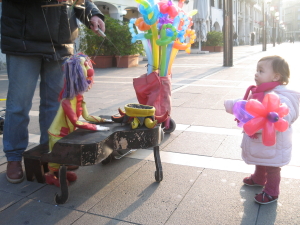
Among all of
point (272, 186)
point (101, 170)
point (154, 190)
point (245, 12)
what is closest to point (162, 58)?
point (101, 170)

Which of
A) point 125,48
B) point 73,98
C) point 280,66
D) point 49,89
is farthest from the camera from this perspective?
point 125,48

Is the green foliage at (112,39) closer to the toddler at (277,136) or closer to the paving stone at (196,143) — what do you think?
the paving stone at (196,143)

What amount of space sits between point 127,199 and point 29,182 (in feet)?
3.05

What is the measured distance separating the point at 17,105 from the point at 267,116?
6.63 ft

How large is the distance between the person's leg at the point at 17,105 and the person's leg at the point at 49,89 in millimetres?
98

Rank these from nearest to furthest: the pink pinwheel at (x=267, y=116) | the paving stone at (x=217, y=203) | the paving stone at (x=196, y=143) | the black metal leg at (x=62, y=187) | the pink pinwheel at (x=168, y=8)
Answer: the pink pinwheel at (x=267, y=116), the paving stone at (x=217, y=203), the black metal leg at (x=62, y=187), the paving stone at (x=196, y=143), the pink pinwheel at (x=168, y=8)

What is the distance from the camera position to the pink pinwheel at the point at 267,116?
2.16m

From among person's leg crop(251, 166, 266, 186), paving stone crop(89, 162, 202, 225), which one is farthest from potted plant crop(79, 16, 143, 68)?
person's leg crop(251, 166, 266, 186)

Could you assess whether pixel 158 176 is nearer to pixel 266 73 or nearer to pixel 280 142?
pixel 280 142

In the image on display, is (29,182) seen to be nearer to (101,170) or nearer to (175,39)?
(101,170)

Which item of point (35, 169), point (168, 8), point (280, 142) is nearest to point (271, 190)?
point (280, 142)

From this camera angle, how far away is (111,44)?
12336 mm

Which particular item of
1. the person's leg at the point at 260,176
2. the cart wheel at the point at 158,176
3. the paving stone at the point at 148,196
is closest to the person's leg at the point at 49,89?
the paving stone at the point at 148,196

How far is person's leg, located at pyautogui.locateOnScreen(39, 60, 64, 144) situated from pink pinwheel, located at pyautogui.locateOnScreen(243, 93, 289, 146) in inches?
68.8
